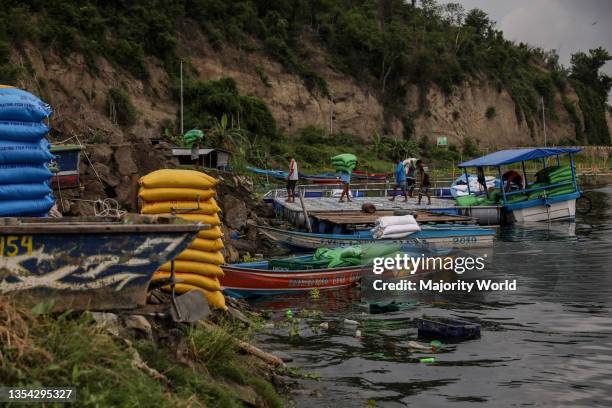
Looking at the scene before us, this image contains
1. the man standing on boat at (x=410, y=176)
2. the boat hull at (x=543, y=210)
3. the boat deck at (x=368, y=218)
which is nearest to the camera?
the boat deck at (x=368, y=218)

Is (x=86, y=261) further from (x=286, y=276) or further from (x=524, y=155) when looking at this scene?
(x=524, y=155)

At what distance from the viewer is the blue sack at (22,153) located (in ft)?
29.3

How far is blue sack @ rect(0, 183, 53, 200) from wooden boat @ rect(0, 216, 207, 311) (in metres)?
2.42

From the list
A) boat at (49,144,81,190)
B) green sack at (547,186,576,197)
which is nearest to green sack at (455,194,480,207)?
green sack at (547,186,576,197)

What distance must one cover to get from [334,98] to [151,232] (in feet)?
193

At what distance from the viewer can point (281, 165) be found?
4862 centimetres

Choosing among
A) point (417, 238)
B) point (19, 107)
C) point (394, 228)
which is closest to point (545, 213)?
point (417, 238)

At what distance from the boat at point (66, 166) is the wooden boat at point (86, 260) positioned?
10.1 meters

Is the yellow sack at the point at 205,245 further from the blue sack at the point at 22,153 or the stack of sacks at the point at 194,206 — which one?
the blue sack at the point at 22,153

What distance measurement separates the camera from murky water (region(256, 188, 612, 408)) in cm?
895

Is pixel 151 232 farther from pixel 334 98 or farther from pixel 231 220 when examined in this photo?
pixel 334 98

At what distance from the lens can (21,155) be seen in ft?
30.0

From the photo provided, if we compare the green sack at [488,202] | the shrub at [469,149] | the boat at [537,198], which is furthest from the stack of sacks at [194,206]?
the shrub at [469,149]

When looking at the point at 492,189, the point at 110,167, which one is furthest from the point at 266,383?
the point at 492,189
